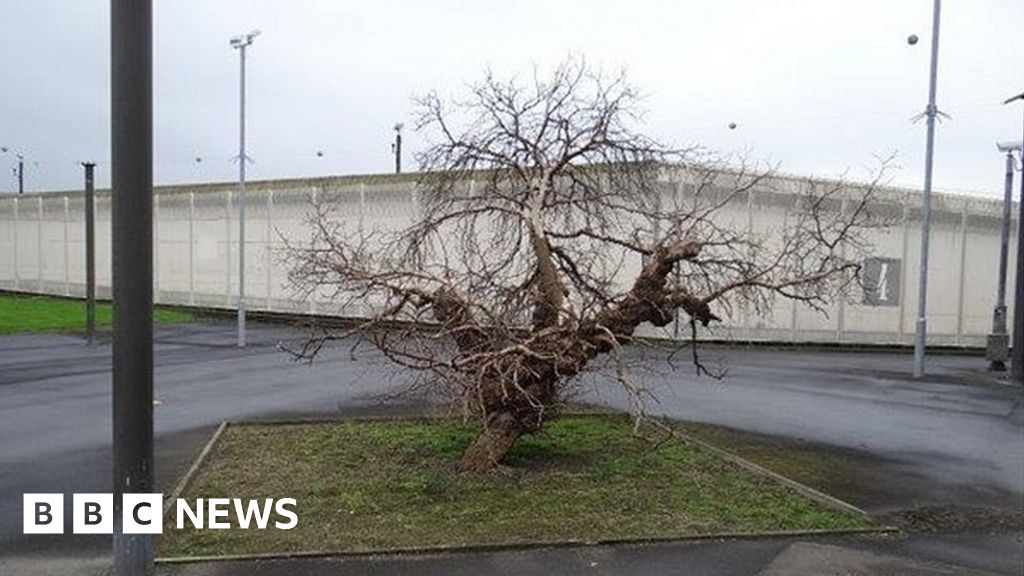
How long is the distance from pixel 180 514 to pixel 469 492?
2476mm

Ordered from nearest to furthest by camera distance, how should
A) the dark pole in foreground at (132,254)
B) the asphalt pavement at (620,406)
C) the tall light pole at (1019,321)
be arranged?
1. the dark pole in foreground at (132,254)
2. the asphalt pavement at (620,406)
3. the tall light pole at (1019,321)

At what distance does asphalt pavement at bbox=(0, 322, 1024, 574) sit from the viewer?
657cm

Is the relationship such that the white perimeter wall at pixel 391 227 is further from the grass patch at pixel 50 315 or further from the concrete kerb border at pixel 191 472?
the concrete kerb border at pixel 191 472

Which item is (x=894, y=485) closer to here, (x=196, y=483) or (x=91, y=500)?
(x=196, y=483)

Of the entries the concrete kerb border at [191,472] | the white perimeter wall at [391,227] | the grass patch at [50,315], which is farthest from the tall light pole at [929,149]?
the grass patch at [50,315]

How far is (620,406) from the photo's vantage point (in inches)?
547

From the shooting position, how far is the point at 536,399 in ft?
27.9

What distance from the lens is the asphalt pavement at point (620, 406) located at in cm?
657

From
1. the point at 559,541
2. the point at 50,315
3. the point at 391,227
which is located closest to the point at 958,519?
the point at 559,541

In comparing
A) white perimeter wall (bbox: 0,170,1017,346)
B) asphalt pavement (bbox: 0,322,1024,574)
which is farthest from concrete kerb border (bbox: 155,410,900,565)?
white perimeter wall (bbox: 0,170,1017,346)

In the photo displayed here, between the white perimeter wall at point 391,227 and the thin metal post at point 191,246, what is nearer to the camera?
the white perimeter wall at point 391,227

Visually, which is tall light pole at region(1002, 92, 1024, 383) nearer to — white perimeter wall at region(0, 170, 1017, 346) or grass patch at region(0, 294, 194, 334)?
white perimeter wall at region(0, 170, 1017, 346)

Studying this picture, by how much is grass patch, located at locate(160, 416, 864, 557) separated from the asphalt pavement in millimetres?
438

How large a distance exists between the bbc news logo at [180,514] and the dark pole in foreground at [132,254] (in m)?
1.31
